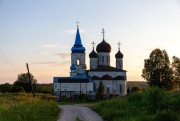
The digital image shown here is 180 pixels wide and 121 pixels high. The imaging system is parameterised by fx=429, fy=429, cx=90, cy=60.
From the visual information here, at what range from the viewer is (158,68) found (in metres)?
77.9

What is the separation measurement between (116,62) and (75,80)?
12.9m

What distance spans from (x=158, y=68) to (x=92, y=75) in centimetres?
1235

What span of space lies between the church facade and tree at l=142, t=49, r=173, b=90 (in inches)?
180

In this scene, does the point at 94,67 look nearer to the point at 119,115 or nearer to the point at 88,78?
the point at 88,78

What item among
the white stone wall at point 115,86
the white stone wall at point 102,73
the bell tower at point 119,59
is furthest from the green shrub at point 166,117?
the bell tower at point 119,59

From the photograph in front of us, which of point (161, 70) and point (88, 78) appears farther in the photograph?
point (161, 70)

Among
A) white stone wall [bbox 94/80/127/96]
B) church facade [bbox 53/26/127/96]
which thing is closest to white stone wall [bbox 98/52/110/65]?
church facade [bbox 53/26/127/96]

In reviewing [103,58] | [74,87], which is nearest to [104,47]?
[103,58]

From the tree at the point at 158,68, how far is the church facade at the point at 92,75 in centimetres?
456

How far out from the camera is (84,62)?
2990 inches

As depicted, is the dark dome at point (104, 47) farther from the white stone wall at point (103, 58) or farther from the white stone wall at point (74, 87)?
the white stone wall at point (74, 87)

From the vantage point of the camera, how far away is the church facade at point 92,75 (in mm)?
71125

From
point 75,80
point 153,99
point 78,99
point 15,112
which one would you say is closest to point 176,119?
point 153,99

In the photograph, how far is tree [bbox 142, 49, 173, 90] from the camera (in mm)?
76750
